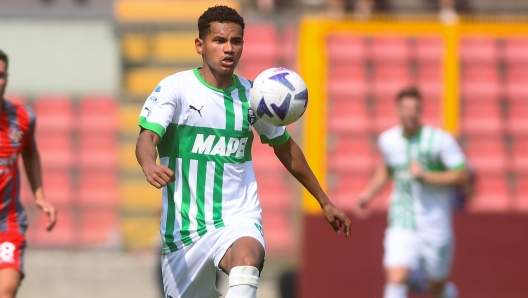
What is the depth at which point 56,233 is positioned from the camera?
574 inches

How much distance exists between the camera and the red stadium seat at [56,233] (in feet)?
47.1

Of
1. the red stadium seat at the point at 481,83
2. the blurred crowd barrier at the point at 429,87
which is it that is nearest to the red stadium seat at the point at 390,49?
the blurred crowd barrier at the point at 429,87

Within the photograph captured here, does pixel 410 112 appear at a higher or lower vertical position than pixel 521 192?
higher

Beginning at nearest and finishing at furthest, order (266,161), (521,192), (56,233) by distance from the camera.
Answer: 1. (521,192)
2. (56,233)
3. (266,161)

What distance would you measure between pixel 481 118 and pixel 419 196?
15.0 ft

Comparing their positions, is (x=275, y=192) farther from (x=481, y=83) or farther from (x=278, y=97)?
(x=278, y=97)

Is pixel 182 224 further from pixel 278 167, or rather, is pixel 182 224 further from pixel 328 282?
pixel 278 167

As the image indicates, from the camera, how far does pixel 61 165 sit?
15102 mm

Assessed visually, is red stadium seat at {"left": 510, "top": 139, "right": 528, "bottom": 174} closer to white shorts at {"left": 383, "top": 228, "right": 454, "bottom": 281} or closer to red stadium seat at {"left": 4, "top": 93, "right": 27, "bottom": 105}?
white shorts at {"left": 383, "top": 228, "right": 454, "bottom": 281}

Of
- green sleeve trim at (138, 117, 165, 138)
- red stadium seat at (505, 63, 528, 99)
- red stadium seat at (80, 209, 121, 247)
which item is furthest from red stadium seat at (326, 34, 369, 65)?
green sleeve trim at (138, 117, 165, 138)

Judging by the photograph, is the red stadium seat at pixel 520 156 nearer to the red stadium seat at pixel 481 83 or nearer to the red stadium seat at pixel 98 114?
the red stadium seat at pixel 481 83

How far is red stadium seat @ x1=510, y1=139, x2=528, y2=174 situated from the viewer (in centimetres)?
1345

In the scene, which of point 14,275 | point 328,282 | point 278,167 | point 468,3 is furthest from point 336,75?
point 14,275

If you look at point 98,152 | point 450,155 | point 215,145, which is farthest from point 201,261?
point 98,152
